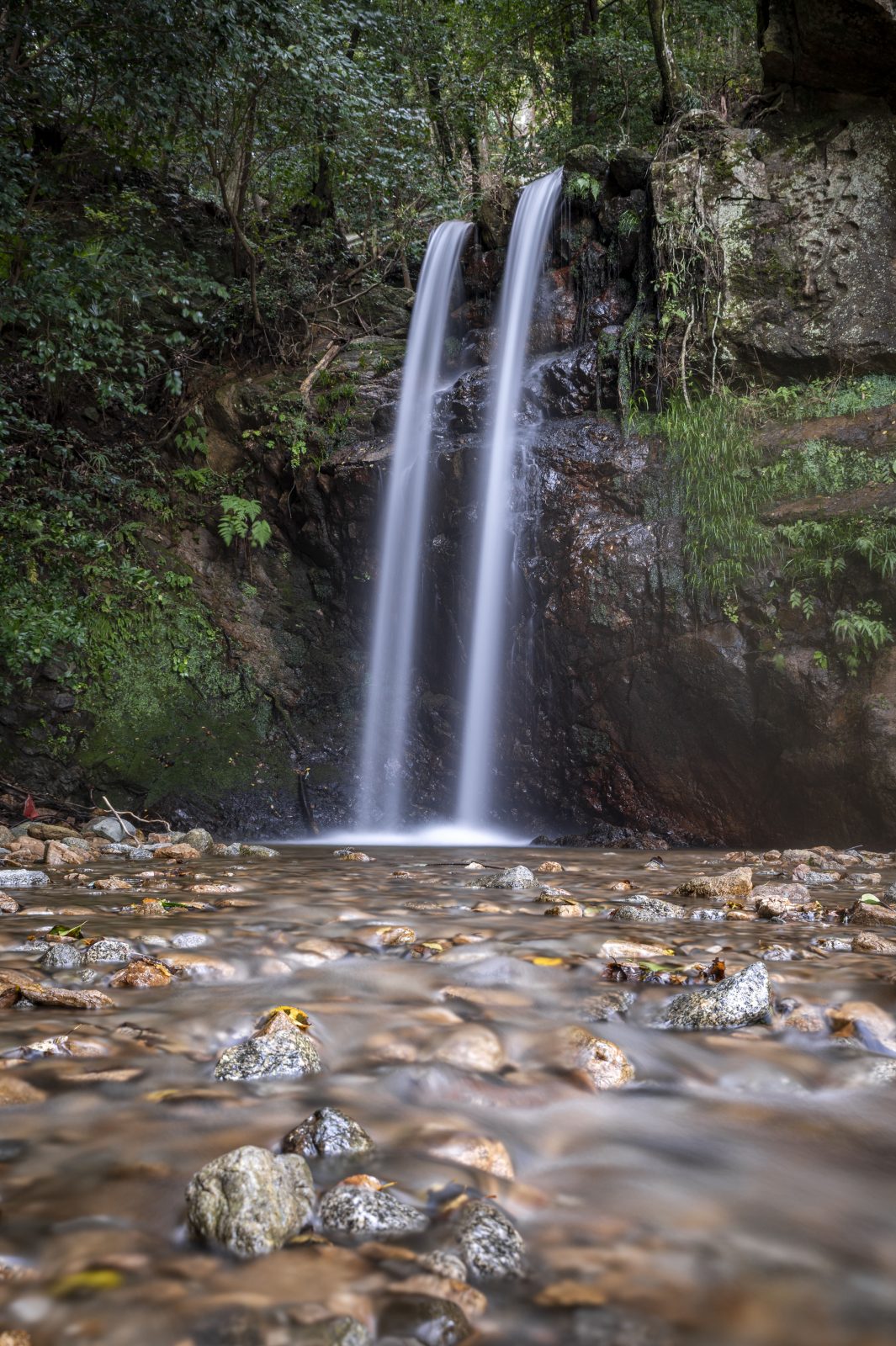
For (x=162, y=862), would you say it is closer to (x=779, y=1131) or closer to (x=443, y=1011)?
(x=443, y=1011)

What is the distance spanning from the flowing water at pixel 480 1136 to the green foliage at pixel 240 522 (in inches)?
262

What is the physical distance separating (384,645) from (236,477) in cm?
280

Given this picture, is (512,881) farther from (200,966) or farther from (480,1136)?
(480,1136)

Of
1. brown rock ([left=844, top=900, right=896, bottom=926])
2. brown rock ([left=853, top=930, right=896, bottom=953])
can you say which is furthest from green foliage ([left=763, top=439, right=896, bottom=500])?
brown rock ([left=853, top=930, right=896, bottom=953])

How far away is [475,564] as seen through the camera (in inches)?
323

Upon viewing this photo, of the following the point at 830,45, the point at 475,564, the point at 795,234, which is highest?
the point at 830,45

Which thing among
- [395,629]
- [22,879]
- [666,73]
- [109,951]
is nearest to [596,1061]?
[109,951]

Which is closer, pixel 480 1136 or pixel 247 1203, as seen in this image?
pixel 247 1203

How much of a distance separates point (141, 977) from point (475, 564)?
632cm

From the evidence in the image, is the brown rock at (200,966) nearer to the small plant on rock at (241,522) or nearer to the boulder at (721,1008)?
the boulder at (721,1008)

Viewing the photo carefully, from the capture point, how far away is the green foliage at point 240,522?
9.09 metres

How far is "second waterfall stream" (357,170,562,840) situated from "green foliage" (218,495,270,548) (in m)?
1.36

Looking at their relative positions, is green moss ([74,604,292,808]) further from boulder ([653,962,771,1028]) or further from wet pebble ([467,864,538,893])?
boulder ([653,962,771,1028])

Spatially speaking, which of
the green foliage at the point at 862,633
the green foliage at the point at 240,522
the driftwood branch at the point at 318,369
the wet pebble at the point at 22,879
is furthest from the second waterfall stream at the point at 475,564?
the wet pebble at the point at 22,879
